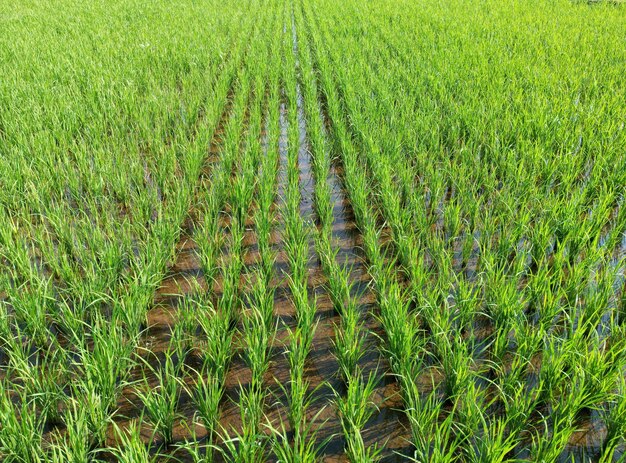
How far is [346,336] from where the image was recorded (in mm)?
1983

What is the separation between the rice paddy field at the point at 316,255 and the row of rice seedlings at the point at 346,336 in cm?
2

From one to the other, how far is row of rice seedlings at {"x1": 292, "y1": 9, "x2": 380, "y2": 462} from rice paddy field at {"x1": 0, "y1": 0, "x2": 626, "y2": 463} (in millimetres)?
19

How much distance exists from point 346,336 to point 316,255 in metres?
0.97

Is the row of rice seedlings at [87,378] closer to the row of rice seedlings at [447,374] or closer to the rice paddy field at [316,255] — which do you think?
the rice paddy field at [316,255]

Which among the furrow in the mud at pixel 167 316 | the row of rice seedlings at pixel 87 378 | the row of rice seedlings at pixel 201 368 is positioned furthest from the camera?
the furrow in the mud at pixel 167 316

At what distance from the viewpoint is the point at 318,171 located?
3551 millimetres

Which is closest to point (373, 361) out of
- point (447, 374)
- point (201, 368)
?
point (447, 374)

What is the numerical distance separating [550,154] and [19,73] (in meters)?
6.02

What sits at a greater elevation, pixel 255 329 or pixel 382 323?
pixel 255 329

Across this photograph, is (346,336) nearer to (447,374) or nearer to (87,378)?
(447,374)

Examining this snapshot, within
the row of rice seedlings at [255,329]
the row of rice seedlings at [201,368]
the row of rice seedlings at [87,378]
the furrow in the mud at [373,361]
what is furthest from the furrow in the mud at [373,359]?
the row of rice seedlings at [87,378]

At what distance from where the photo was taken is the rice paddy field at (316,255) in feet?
5.69

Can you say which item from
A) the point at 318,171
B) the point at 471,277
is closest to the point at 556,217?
the point at 471,277

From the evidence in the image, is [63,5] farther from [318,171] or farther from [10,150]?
[318,171]
